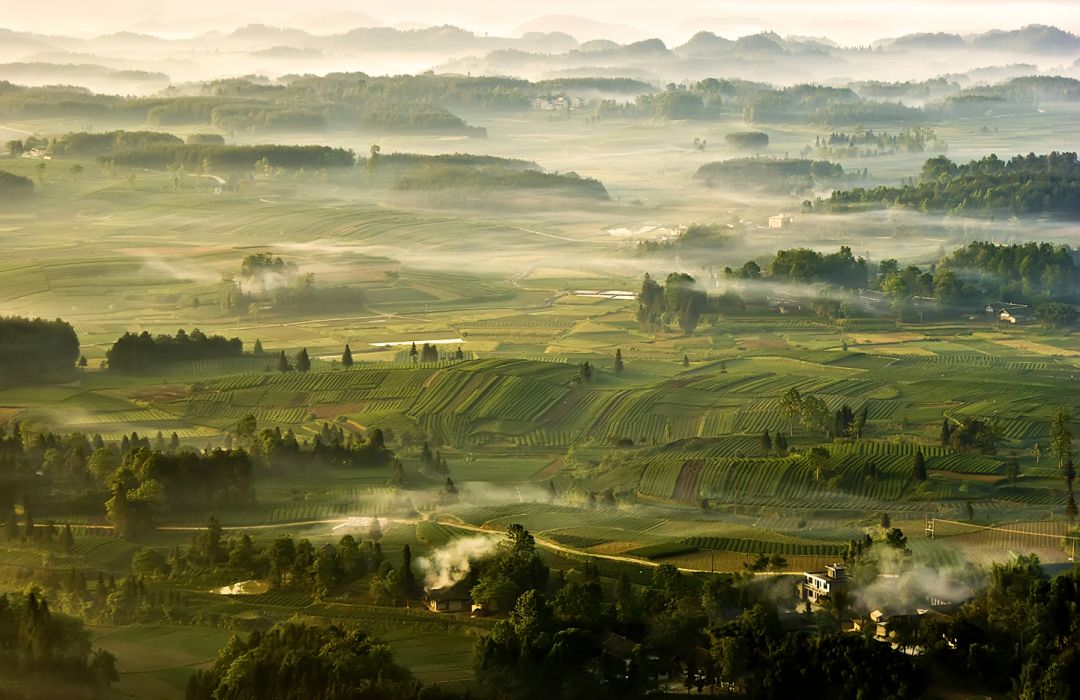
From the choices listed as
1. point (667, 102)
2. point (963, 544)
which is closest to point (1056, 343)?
point (963, 544)

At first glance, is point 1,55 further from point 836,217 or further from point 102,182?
point 836,217

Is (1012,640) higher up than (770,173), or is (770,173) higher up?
(770,173)

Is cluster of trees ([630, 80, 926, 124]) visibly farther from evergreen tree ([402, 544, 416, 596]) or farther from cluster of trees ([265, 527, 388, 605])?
evergreen tree ([402, 544, 416, 596])

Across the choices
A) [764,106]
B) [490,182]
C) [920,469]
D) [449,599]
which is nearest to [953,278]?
[920,469]

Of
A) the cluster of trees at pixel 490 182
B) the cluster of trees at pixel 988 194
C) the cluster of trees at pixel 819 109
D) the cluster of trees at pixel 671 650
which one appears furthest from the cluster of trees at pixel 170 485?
the cluster of trees at pixel 819 109

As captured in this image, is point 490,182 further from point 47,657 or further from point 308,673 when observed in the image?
point 308,673
